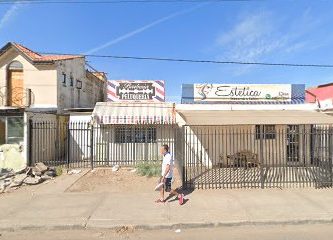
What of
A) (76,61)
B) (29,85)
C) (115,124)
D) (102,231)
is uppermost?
(76,61)

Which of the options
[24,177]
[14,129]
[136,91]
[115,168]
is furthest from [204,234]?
[136,91]

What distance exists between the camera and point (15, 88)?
21.5m

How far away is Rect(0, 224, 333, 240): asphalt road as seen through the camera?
770cm

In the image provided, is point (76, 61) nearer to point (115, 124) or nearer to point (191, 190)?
point (115, 124)

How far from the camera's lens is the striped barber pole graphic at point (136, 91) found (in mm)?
21844

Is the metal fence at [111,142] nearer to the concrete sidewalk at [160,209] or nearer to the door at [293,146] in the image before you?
the door at [293,146]

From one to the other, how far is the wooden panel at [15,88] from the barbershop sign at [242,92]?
9250 millimetres

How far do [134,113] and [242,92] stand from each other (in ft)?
18.4

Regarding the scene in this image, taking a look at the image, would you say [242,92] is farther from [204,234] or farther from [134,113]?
[204,234]

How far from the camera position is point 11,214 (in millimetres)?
9492

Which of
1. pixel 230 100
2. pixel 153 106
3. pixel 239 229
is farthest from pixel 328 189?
pixel 153 106

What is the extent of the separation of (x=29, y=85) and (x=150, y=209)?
13.9 meters

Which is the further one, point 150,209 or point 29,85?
point 29,85

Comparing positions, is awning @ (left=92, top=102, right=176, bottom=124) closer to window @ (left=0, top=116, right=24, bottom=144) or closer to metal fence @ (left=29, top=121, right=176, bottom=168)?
metal fence @ (left=29, top=121, right=176, bottom=168)
